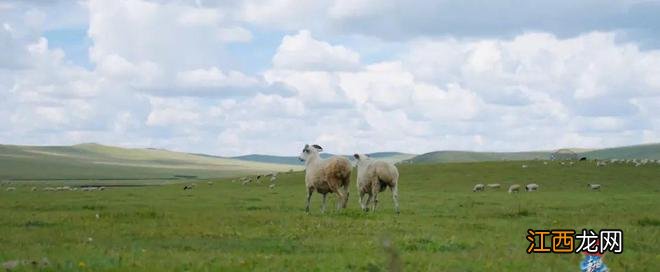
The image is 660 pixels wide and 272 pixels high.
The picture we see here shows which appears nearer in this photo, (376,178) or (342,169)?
(342,169)

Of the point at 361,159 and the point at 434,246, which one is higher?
the point at 361,159

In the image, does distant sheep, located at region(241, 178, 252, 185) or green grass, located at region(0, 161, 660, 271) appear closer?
green grass, located at region(0, 161, 660, 271)

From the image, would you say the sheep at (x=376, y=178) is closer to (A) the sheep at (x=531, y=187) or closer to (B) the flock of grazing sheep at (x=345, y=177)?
(B) the flock of grazing sheep at (x=345, y=177)

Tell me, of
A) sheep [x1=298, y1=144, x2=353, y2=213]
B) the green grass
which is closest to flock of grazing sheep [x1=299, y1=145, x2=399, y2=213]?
sheep [x1=298, y1=144, x2=353, y2=213]

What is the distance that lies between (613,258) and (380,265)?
4.71m

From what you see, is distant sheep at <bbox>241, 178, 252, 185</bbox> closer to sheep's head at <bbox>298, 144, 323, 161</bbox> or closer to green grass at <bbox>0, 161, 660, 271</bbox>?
sheep's head at <bbox>298, 144, 323, 161</bbox>

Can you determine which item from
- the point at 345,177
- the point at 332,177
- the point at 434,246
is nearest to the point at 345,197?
the point at 345,177

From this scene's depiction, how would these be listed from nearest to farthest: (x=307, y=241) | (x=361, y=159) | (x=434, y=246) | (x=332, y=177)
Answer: (x=434, y=246), (x=307, y=241), (x=332, y=177), (x=361, y=159)

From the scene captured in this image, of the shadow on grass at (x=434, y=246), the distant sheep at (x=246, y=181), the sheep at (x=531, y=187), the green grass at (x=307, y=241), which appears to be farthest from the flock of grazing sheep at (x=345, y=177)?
the distant sheep at (x=246, y=181)

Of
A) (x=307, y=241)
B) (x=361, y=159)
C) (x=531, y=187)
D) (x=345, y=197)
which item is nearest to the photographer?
(x=307, y=241)

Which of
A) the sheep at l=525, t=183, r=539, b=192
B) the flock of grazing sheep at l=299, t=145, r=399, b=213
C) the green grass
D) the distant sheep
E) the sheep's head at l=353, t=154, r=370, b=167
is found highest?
the sheep's head at l=353, t=154, r=370, b=167

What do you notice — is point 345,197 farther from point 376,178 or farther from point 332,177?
point 376,178

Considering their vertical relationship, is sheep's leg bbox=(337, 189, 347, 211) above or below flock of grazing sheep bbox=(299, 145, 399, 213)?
below

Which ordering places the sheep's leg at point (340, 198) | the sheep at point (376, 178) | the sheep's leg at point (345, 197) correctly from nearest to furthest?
1. the sheep's leg at point (340, 198)
2. the sheep's leg at point (345, 197)
3. the sheep at point (376, 178)
